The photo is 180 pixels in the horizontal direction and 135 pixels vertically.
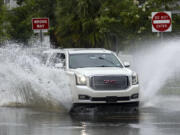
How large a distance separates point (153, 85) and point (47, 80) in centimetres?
482

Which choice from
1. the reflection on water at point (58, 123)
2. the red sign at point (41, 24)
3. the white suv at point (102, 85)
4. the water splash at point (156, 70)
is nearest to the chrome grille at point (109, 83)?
the white suv at point (102, 85)

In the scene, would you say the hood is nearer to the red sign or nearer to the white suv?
the white suv

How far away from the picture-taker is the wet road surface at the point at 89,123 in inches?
514

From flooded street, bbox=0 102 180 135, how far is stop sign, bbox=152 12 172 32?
6418mm

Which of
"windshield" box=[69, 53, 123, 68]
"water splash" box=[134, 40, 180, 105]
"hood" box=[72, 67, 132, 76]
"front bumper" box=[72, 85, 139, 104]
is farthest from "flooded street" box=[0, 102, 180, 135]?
"water splash" box=[134, 40, 180, 105]

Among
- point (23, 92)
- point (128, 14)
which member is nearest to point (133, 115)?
point (23, 92)

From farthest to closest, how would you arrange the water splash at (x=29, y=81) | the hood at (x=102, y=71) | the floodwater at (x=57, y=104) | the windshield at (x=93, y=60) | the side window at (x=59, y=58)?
the side window at (x=59, y=58)
the windshield at (x=93, y=60)
the water splash at (x=29, y=81)
the hood at (x=102, y=71)
the floodwater at (x=57, y=104)

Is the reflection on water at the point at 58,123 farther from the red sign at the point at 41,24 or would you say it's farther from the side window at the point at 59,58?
the red sign at the point at 41,24

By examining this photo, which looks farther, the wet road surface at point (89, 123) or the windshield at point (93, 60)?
the windshield at point (93, 60)

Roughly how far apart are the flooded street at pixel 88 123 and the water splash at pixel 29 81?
59cm

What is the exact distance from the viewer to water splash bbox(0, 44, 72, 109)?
1777 centimetres

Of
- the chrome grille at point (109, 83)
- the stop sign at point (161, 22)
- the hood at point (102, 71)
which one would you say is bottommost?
the chrome grille at point (109, 83)

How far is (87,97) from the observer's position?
1680 cm

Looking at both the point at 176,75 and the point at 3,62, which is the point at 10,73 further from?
the point at 176,75
